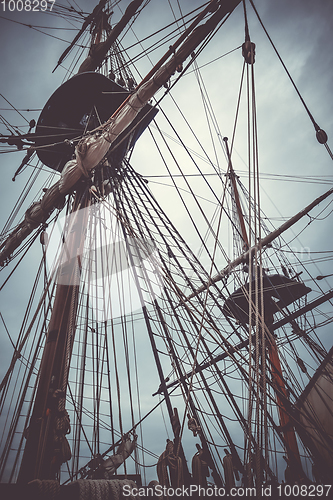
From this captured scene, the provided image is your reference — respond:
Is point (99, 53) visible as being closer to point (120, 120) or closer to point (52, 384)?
point (120, 120)

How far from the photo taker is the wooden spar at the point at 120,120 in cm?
407

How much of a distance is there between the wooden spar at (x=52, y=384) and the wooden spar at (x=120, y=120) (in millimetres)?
1341

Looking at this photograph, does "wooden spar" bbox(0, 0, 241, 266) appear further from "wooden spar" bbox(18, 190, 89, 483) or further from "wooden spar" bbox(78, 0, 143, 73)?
"wooden spar" bbox(78, 0, 143, 73)

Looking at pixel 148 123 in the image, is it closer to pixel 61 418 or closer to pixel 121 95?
pixel 121 95

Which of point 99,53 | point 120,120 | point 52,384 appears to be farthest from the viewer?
point 99,53

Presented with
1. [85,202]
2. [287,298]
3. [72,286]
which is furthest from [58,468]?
[287,298]

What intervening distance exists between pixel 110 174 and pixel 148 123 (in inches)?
64.3

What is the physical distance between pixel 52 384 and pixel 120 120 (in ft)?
14.1

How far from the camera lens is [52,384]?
12.0 feet

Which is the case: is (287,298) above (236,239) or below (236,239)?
below

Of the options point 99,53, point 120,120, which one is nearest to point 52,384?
point 120,120

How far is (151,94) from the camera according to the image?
15.8 feet

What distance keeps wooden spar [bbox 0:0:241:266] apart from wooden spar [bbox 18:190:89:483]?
Result: 1.34 metres

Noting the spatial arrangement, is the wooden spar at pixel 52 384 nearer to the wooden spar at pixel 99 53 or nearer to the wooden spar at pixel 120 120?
the wooden spar at pixel 120 120
